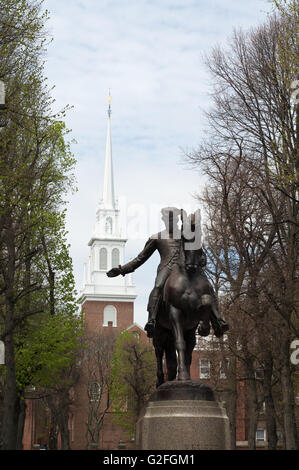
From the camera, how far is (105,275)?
9512cm

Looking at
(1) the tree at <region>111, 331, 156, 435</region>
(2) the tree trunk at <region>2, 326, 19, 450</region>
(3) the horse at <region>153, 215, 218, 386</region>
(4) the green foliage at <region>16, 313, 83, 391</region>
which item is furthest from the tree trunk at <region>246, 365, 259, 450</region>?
(1) the tree at <region>111, 331, 156, 435</region>

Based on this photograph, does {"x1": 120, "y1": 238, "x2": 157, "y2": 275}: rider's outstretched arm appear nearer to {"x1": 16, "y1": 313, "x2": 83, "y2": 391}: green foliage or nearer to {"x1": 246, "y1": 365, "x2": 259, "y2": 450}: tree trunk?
{"x1": 16, "y1": 313, "x2": 83, "y2": 391}: green foliage

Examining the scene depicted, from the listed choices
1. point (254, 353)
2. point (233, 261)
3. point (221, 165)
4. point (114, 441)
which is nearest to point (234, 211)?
point (221, 165)

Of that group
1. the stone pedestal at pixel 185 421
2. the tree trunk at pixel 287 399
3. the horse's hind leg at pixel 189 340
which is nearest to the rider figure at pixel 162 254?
the horse's hind leg at pixel 189 340

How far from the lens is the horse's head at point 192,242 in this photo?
42.7ft

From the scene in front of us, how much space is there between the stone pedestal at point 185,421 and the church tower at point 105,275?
7697cm

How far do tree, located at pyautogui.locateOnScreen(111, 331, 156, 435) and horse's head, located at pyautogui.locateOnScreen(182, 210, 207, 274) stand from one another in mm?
41838

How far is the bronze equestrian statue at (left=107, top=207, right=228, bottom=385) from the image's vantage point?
12977mm

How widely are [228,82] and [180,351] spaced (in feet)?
54.6

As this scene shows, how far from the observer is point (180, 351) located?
42.0 ft

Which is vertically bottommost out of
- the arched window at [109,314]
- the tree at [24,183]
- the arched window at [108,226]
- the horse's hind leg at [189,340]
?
the horse's hind leg at [189,340]

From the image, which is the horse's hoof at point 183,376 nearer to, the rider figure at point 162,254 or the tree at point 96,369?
the rider figure at point 162,254

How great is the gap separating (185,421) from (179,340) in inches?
61.0
